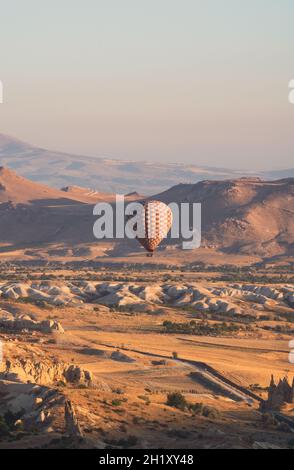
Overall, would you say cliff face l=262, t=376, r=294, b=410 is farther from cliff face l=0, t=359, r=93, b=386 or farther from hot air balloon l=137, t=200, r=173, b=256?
hot air balloon l=137, t=200, r=173, b=256

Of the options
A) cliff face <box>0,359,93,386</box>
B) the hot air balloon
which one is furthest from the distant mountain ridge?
cliff face <box>0,359,93,386</box>

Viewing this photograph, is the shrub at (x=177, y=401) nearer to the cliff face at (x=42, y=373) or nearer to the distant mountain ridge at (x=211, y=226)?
the cliff face at (x=42, y=373)

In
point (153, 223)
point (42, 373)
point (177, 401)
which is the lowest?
point (177, 401)

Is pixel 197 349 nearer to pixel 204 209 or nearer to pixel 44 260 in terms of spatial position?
pixel 44 260

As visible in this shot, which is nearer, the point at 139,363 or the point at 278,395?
the point at 278,395

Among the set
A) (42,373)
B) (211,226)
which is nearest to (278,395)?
(42,373)

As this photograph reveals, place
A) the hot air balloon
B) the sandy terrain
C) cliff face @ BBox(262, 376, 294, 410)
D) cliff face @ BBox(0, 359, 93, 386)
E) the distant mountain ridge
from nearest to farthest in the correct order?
the sandy terrain, cliff face @ BBox(0, 359, 93, 386), cliff face @ BBox(262, 376, 294, 410), the hot air balloon, the distant mountain ridge

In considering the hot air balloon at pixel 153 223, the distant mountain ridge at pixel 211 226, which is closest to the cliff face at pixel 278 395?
the hot air balloon at pixel 153 223

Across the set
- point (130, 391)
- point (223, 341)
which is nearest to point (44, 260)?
point (223, 341)

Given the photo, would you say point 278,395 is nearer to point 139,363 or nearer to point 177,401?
point 177,401

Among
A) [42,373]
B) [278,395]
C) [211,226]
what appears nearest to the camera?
[42,373]

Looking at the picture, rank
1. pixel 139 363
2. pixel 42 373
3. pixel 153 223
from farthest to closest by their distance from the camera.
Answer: pixel 153 223, pixel 139 363, pixel 42 373
